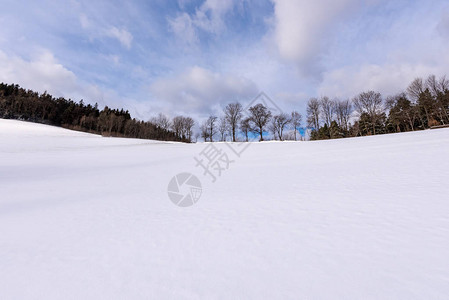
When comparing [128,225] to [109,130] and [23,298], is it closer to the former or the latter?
[23,298]

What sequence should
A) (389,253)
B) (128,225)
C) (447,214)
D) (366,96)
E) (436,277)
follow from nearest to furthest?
(436,277) < (389,253) < (447,214) < (128,225) < (366,96)

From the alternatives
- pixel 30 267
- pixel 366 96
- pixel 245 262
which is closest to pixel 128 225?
pixel 30 267

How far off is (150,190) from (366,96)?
56.2 meters

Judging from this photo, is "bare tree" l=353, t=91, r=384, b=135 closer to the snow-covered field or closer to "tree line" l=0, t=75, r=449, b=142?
"tree line" l=0, t=75, r=449, b=142

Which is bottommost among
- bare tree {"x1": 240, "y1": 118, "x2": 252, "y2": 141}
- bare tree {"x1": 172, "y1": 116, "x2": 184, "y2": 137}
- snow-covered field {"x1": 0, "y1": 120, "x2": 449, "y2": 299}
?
snow-covered field {"x1": 0, "y1": 120, "x2": 449, "y2": 299}

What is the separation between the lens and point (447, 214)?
3434mm

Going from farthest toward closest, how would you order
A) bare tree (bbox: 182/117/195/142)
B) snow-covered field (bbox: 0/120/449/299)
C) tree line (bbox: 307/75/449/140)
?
bare tree (bbox: 182/117/195/142) → tree line (bbox: 307/75/449/140) → snow-covered field (bbox: 0/120/449/299)

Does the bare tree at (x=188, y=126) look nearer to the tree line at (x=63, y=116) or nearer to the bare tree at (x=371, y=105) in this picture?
the tree line at (x=63, y=116)

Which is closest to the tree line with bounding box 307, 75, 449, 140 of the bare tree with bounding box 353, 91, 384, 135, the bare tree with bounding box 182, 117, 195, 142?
the bare tree with bounding box 353, 91, 384, 135

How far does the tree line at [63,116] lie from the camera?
5362 centimetres

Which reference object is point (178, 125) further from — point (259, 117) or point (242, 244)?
point (242, 244)

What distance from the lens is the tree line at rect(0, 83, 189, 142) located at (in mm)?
53625

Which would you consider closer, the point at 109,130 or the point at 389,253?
the point at 389,253

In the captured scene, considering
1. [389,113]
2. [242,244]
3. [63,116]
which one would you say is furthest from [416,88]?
[63,116]
